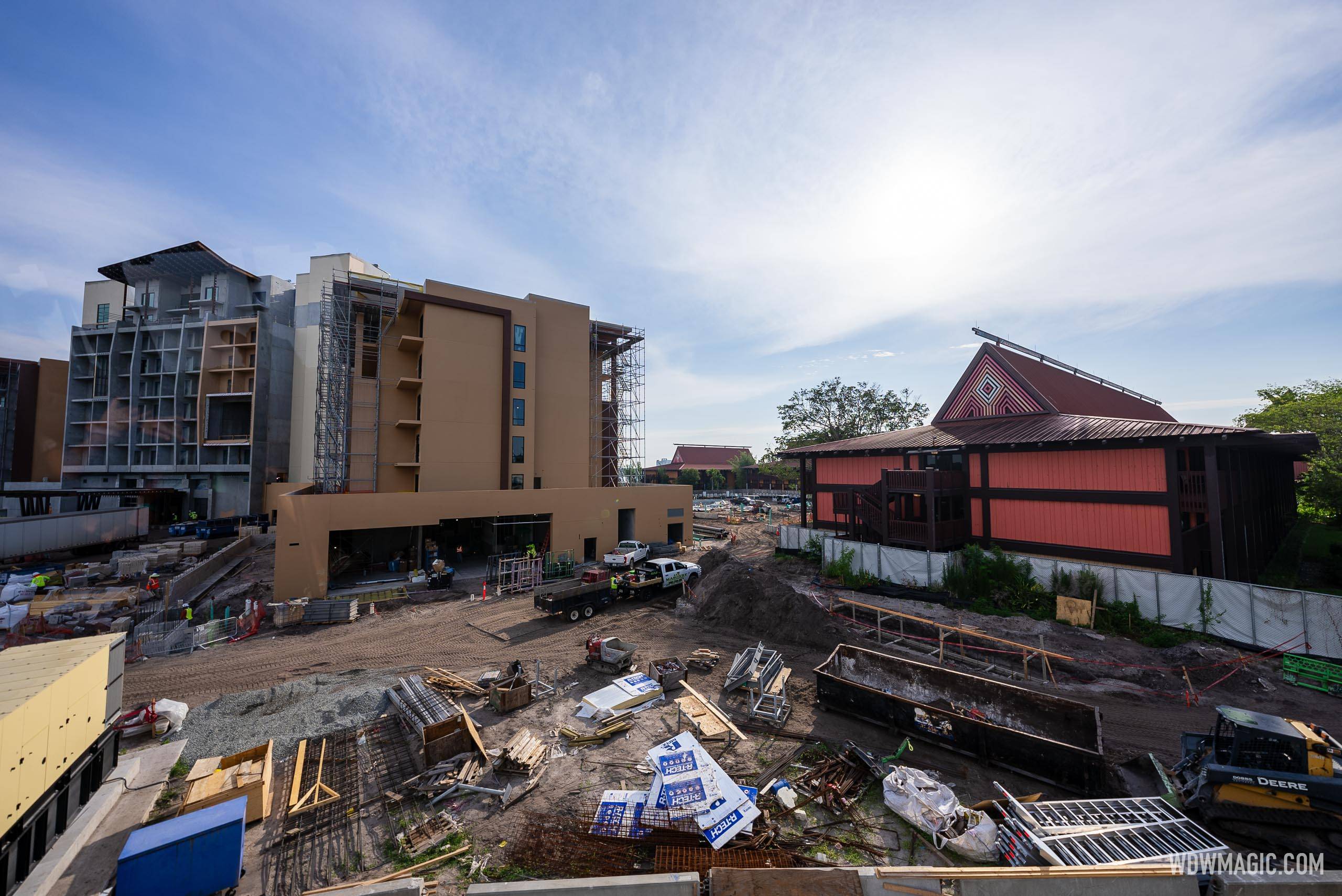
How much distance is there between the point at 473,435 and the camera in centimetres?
3319

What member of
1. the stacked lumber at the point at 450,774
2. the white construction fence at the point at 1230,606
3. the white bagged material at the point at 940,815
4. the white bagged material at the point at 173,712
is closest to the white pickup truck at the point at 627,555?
the stacked lumber at the point at 450,774

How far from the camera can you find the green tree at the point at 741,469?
277 ft

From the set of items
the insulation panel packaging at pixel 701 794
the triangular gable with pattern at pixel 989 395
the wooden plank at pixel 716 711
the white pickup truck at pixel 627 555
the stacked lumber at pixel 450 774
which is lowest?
the stacked lumber at pixel 450 774

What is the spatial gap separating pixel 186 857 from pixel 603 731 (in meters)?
7.27

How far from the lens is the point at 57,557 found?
33.2 metres

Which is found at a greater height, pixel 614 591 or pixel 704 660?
pixel 614 591

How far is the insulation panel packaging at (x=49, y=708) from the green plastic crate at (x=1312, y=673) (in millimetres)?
27102

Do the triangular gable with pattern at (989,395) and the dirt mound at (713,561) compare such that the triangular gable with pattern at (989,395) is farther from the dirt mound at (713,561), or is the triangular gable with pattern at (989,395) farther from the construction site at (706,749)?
the dirt mound at (713,561)

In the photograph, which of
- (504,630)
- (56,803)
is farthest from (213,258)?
(56,803)

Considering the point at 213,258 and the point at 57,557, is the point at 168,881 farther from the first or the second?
the point at 213,258

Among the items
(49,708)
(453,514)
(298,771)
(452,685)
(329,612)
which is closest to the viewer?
(49,708)

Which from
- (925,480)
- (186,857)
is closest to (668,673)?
(186,857)

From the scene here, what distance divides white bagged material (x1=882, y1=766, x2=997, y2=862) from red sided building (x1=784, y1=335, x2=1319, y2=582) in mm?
16599

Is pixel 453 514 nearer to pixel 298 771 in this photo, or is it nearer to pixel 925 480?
pixel 298 771
